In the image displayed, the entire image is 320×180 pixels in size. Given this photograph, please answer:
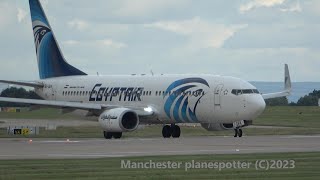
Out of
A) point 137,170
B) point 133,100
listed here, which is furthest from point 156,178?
point 133,100

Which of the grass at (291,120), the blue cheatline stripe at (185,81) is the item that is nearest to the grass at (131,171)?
the blue cheatline stripe at (185,81)

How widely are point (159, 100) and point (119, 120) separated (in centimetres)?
419

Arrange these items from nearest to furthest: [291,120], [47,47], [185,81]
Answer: [185,81] < [47,47] < [291,120]

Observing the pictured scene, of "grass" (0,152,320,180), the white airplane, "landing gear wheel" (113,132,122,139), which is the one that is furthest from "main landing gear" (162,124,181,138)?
"grass" (0,152,320,180)

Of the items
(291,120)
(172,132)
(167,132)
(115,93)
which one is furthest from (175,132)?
(291,120)

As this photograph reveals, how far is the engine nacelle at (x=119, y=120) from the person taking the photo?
2324 inches

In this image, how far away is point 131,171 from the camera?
2888 centimetres

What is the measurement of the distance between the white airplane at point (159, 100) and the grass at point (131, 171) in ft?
81.2

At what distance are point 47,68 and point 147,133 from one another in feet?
32.0

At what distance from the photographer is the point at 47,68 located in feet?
237

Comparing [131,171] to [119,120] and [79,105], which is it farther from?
[79,105]

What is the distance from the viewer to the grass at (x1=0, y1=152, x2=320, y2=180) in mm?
27362

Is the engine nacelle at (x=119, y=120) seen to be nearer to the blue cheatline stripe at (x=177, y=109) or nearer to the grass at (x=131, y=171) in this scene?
the blue cheatline stripe at (x=177, y=109)

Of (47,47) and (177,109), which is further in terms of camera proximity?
(47,47)
